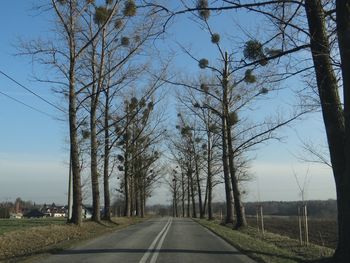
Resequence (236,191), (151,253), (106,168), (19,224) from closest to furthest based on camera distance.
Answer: (151,253)
(19,224)
(236,191)
(106,168)

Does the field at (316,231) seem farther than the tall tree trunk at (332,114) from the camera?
Yes

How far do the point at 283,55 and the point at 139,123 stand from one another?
38449 mm

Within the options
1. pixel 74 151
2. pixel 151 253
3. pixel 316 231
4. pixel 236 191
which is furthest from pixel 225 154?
pixel 151 253

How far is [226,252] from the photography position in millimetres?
16891

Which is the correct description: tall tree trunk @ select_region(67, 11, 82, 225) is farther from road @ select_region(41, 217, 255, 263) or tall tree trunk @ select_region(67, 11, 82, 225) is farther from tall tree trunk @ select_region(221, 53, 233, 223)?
tall tree trunk @ select_region(221, 53, 233, 223)

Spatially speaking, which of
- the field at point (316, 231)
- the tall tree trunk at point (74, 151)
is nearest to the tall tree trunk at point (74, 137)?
the tall tree trunk at point (74, 151)

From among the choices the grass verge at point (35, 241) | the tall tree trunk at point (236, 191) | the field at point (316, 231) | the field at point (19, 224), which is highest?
the tall tree trunk at point (236, 191)

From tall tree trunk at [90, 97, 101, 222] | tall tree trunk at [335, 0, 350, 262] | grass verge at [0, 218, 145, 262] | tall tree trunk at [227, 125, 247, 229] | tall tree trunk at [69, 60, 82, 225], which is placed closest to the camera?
tall tree trunk at [335, 0, 350, 262]

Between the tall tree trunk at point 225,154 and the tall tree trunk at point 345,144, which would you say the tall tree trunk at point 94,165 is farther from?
the tall tree trunk at point 345,144

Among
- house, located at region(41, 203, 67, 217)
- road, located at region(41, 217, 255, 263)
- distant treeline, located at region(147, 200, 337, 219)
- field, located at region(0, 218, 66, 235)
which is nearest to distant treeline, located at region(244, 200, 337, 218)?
distant treeline, located at region(147, 200, 337, 219)

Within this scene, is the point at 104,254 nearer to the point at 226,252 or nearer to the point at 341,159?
the point at 226,252

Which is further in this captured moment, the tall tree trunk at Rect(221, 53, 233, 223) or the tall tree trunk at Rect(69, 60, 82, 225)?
the tall tree trunk at Rect(221, 53, 233, 223)

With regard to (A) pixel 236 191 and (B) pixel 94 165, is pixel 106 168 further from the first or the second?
(A) pixel 236 191

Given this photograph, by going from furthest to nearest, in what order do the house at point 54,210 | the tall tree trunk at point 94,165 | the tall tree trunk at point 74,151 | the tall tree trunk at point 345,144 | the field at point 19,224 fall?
the house at point 54,210, the tall tree trunk at point 94,165, the tall tree trunk at point 74,151, the field at point 19,224, the tall tree trunk at point 345,144
